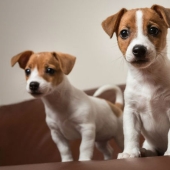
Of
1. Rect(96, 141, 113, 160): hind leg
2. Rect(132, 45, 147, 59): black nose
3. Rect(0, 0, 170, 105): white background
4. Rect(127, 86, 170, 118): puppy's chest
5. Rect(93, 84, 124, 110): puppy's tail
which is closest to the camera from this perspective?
Rect(132, 45, 147, 59): black nose

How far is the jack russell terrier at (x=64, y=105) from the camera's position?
135 cm

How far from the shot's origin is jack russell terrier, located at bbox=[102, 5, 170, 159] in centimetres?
113

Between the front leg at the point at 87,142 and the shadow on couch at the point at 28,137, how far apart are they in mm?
382

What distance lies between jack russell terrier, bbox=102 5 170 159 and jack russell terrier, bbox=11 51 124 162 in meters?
0.22

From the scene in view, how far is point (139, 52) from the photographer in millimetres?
1084

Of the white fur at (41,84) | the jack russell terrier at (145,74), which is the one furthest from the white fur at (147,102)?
the white fur at (41,84)

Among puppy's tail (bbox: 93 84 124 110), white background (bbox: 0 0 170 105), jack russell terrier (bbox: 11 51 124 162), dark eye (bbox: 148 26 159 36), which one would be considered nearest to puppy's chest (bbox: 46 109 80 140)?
jack russell terrier (bbox: 11 51 124 162)

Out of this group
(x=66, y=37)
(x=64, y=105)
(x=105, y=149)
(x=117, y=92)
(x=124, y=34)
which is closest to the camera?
(x=124, y=34)

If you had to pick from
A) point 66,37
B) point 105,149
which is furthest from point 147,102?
point 66,37

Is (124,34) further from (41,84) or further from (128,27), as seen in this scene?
(41,84)

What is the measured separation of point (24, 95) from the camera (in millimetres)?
2338

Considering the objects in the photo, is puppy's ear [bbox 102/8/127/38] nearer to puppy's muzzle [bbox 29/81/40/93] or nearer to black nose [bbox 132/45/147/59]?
black nose [bbox 132/45/147/59]

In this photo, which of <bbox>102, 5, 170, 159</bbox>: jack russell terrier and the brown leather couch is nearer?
<bbox>102, 5, 170, 159</bbox>: jack russell terrier

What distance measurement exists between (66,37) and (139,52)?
1.19 m
